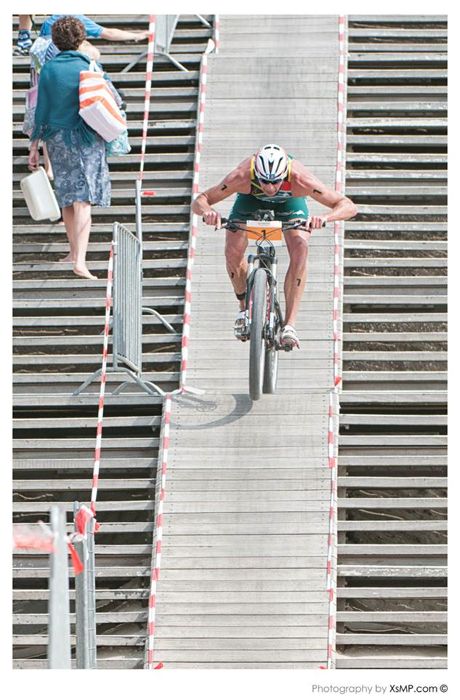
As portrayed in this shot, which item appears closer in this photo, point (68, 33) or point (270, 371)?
→ point (270, 371)

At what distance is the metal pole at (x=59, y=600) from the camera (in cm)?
859

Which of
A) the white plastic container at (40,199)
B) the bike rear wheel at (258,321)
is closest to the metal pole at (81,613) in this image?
the bike rear wheel at (258,321)

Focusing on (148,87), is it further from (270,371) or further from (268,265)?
(270,371)

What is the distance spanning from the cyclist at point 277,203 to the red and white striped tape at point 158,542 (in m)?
0.86

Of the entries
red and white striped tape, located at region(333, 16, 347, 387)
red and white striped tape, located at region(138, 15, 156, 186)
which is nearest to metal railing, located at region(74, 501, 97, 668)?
red and white striped tape, located at region(333, 16, 347, 387)

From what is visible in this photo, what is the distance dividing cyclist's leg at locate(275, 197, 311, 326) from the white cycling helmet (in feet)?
1.65

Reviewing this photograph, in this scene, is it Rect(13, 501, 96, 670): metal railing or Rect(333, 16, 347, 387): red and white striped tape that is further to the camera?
Rect(333, 16, 347, 387): red and white striped tape

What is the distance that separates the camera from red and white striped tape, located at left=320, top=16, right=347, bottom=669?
1139 cm

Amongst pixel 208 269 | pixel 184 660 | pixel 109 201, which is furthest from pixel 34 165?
pixel 184 660

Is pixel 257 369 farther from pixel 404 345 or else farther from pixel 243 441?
pixel 404 345

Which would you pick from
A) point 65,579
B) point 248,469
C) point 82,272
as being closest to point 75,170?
point 82,272

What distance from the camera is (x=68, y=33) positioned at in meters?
13.3

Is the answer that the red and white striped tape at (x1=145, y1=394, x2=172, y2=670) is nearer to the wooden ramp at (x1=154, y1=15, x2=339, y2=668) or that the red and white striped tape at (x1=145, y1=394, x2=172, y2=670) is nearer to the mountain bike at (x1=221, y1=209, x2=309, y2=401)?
the wooden ramp at (x1=154, y1=15, x2=339, y2=668)

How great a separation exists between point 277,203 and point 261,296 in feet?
2.50
